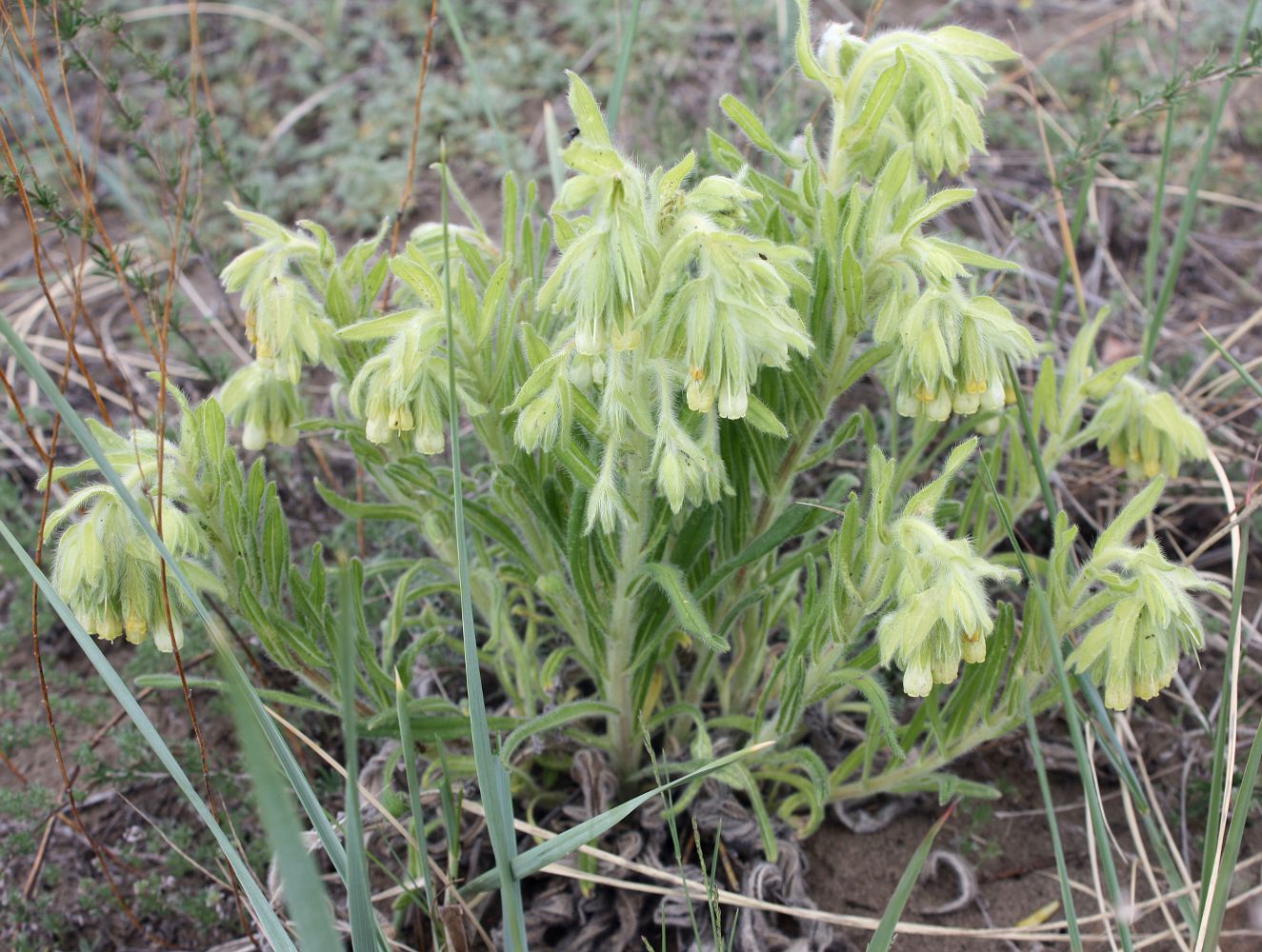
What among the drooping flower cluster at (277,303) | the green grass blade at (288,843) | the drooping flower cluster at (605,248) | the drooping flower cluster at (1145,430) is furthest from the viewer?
the drooping flower cluster at (1145,430)

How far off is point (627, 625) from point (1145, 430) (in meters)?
1.20

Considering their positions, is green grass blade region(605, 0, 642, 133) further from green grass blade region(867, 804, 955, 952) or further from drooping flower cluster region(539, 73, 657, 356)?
green grass blade region(867, 804, 955, 952)

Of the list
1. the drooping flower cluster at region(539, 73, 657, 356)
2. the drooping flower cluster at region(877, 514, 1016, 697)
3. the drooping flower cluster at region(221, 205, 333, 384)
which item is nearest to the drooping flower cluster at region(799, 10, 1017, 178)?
the drooping flower cluster at region(539, 73, 657, 356)

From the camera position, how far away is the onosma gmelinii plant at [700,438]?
5.47 feet

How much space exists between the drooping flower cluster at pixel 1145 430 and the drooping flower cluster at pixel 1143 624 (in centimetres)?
53

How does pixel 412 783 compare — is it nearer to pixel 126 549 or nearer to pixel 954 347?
pixel 126 549

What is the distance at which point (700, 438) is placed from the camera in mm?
1899

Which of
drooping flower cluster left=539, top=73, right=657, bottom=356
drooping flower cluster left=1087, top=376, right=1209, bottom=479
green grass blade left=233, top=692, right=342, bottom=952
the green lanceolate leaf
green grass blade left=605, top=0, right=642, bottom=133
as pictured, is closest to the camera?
green grass blade left=233, top=692, right=342, bottom=952

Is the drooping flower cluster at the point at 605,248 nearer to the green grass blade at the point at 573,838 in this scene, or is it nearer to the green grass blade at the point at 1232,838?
the green grass blade at the point at 573,838

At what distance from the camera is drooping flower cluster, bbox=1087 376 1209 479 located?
2314 millimetres

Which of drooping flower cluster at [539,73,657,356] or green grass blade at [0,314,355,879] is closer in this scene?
drooping flower cluster at [539,73,657,356]

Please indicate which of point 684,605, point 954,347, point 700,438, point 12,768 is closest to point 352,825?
point 684,605

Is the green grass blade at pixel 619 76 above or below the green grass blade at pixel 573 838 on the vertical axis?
above

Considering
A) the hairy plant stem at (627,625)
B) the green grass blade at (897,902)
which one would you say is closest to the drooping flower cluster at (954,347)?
the hairy plant stem at (627,625)
